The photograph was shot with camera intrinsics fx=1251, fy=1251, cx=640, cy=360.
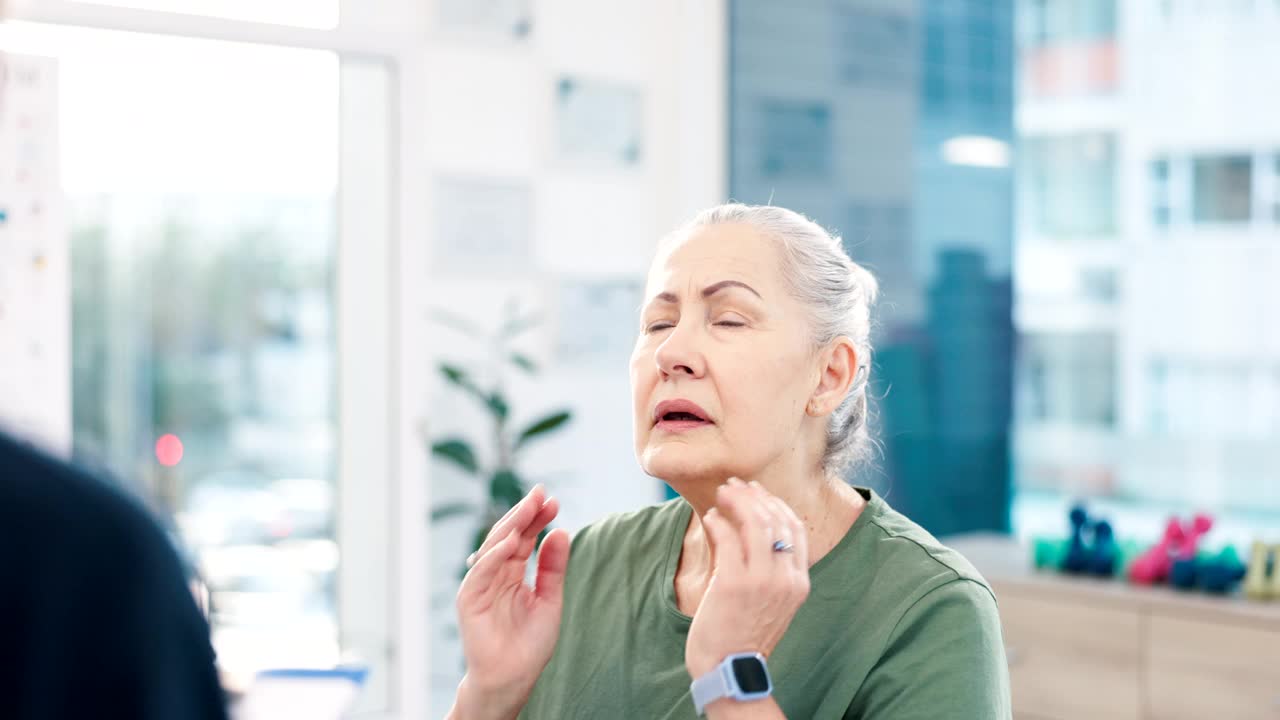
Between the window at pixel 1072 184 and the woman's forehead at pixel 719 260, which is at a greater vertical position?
the window at pixel 1072 184

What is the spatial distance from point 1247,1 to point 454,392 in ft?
8.66

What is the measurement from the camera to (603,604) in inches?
61.1

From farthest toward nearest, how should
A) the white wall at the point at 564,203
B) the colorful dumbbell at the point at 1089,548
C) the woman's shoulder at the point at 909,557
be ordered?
the white wall at the point at 564,203 < the colorful dumbbell at the point at 1089,548 < the woman's shoulder at the point at 909,557

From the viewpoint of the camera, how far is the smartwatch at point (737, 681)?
1175mm

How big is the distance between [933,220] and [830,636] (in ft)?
9.73

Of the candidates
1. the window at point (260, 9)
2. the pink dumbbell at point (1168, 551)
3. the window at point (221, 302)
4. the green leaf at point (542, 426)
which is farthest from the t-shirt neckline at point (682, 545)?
the window at point (260, 9)

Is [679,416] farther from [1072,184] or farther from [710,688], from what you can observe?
[1072,184]

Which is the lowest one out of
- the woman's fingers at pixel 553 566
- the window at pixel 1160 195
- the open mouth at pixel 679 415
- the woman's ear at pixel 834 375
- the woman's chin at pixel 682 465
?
the woman's fingers at pixel 553 566

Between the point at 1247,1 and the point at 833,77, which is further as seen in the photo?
the point at 833,77

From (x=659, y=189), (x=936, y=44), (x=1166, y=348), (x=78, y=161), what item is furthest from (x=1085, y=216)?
(x=78, y=161)

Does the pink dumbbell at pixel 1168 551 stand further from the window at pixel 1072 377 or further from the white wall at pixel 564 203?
the white wall at pixel 564 203

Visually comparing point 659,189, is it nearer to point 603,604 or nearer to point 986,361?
point 986,361

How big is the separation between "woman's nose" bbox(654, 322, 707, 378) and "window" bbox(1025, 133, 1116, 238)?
9.09 feet

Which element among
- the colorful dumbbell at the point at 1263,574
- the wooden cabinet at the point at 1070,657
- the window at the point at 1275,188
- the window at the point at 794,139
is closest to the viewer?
the colorful dumbbell at the point at 1263,574
